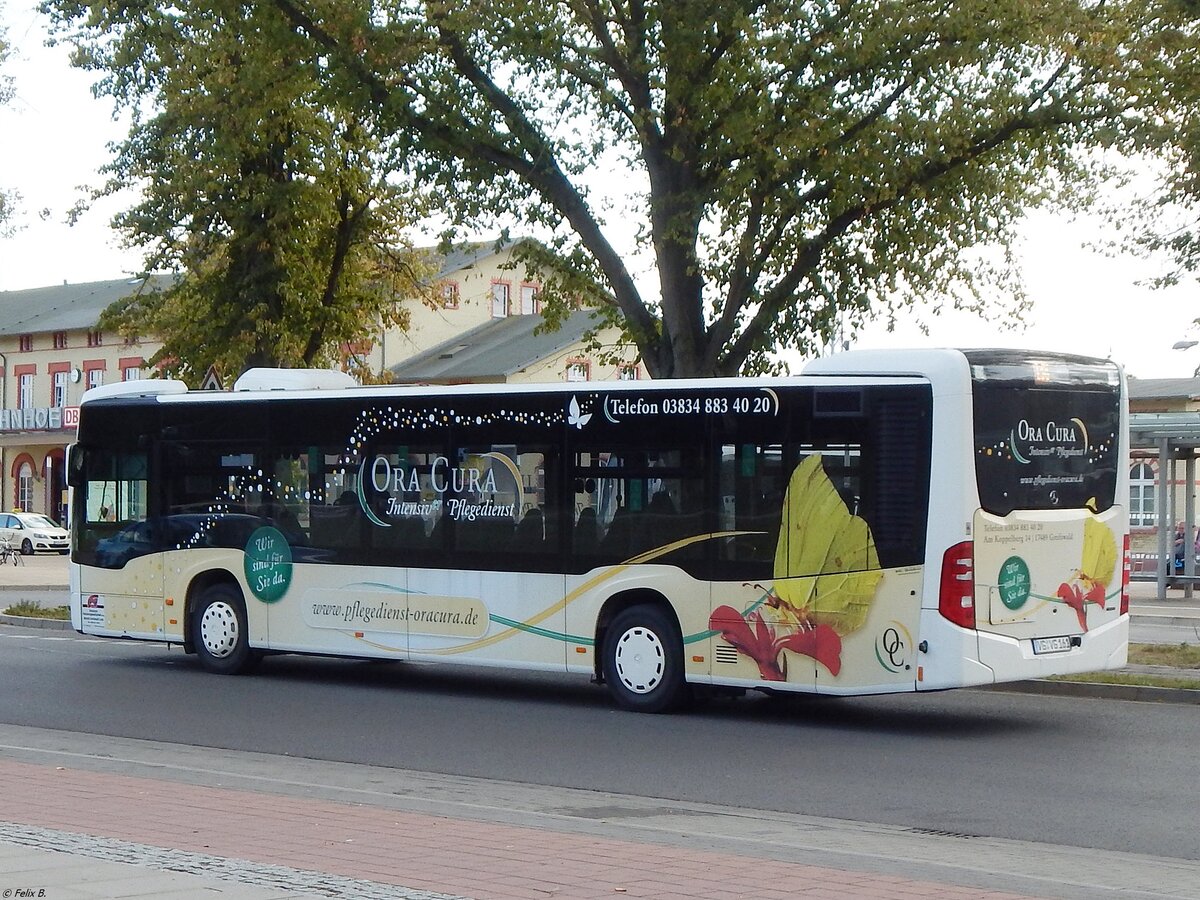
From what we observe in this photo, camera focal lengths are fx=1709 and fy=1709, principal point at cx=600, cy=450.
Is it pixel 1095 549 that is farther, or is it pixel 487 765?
pixel 1095 549

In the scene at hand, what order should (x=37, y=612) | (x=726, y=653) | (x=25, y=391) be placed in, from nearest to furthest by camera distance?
(x=726, y=653) → (x=37, y=612) → (x=25, y=391)

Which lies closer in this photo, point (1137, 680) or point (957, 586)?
point (957, 586)

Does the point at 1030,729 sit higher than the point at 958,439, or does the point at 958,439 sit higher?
the point at 958,439

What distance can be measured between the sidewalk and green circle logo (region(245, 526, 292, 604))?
260 inches

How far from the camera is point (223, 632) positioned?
18.5 meters

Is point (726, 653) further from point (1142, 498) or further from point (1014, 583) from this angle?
point (1142, 498)

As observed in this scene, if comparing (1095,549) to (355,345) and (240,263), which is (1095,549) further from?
(355,345)

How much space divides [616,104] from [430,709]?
9209mm

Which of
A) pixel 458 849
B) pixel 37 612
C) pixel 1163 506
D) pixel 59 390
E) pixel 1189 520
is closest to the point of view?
pixel 458 849

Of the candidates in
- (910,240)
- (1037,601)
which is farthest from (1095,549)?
(910,240)

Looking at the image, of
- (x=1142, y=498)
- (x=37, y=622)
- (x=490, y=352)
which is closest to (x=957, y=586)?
(x=37, y=622)

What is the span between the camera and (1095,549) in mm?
14469

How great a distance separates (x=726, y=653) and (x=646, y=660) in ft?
2.83

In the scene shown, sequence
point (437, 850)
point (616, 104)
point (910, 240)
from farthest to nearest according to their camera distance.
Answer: point (910, 240) < point (616, 104) < point (437, 850)
